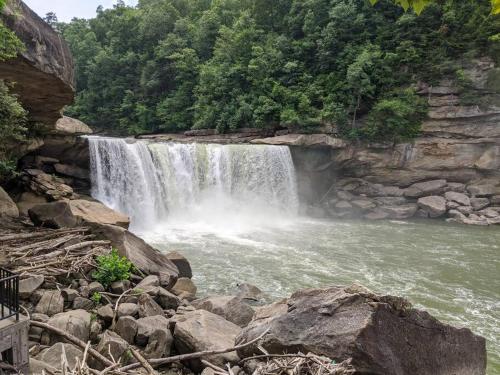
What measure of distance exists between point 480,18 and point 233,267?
790 inches

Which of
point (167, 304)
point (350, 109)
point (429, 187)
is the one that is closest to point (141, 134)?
point (350, 109)

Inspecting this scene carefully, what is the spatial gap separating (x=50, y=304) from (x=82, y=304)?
0.49 meters

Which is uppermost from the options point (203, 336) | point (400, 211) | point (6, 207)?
point (6, 207)

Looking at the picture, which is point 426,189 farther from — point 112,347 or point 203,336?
point 112,347

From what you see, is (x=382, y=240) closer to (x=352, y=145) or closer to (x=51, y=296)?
(x=352, y=145)

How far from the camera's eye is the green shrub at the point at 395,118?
2046 cm

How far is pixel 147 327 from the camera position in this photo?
5.36m

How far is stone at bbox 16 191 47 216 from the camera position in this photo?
11.2m

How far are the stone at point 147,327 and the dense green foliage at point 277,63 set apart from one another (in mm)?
17319

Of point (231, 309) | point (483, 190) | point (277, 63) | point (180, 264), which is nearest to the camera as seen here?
point (231, 309)

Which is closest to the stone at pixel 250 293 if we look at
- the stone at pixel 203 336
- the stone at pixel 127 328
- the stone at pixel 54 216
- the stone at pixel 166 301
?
the stone at pixel 166 301

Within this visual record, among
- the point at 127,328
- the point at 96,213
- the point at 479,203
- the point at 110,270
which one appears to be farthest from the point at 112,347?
→ the point at 479,203

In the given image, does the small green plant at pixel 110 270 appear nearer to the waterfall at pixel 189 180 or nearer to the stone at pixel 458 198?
the waterfall at pixel 189 180

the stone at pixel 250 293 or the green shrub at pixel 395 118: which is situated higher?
the green shrub at pixel 395 118
